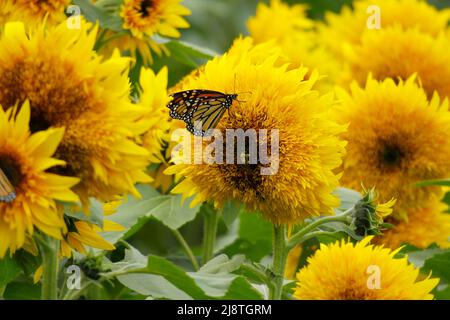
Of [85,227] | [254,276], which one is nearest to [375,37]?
[254,276]

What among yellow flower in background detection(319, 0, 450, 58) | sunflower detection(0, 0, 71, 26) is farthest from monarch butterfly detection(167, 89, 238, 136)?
yellow flower in background detection(319, 0, 450, 58)

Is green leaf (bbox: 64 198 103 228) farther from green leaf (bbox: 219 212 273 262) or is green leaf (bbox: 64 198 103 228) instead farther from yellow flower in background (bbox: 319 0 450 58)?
yellow flower in background (bbox: 319 0 450 58)

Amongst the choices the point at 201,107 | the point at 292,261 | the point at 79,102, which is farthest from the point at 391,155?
the point at 79,102

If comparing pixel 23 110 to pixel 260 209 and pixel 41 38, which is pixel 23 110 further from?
pixel 260 209

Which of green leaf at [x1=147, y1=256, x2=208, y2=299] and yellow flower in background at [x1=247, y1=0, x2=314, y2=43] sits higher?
yellow flower in background at [x1=247, y1=0, x2=314, y2=43]

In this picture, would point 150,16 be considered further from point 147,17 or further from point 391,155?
point 391,155
